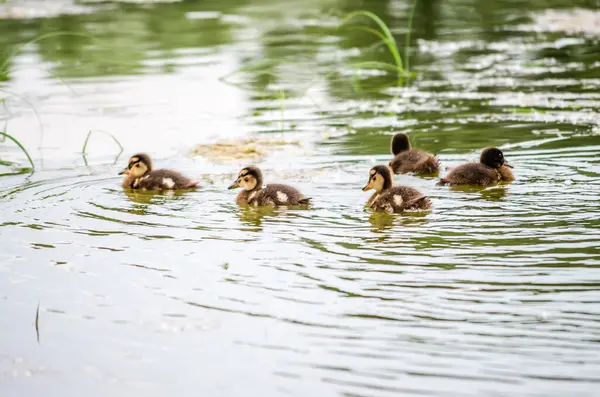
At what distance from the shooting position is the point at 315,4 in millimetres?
23859

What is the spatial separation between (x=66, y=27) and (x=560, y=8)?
941cm

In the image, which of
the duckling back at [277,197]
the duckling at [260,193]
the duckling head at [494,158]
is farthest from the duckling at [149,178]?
the duckling head at [494,158]

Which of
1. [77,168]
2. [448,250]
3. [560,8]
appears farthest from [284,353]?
[560,8]

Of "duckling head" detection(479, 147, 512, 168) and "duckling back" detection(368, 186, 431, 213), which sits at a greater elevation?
"duckling head" detection(479, 147, 512, 168)

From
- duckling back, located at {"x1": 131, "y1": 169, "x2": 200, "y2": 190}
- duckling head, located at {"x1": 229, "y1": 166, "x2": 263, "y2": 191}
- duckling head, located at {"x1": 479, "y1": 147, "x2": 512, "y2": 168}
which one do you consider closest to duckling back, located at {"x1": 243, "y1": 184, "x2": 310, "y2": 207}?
duckling head, located at {"x1": 229, "y1": 166, "x2": 263, "y2": 191}

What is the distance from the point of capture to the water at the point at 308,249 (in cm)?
430

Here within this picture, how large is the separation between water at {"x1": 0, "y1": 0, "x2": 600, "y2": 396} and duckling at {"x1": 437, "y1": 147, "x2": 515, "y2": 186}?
0.11 m

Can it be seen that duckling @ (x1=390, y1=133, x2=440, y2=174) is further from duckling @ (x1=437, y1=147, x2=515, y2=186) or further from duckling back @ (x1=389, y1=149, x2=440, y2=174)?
duckling @ (x1=437, y1=147, x2=515, y2=186)

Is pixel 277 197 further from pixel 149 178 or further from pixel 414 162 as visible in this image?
pixel 414 162

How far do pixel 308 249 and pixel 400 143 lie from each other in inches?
111

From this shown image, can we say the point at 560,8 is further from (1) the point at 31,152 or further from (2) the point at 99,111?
(1) the point at 31,152

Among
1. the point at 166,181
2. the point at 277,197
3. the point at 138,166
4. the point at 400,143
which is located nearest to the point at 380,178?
the point at 277,197

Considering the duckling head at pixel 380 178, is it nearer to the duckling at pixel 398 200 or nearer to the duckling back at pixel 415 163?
the duckling at pixel 398 200

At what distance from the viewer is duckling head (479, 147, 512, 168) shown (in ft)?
25.0
